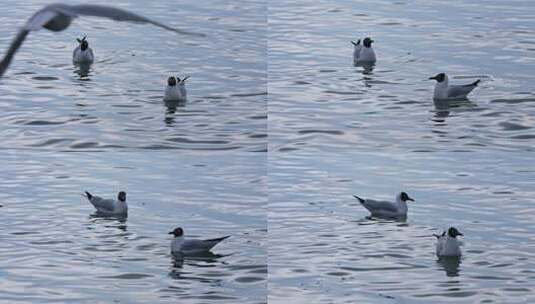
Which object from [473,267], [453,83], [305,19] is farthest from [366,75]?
[473,267]

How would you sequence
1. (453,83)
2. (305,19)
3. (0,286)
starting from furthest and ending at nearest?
1. (305,19)
2. (453,83)
3. (0,286)

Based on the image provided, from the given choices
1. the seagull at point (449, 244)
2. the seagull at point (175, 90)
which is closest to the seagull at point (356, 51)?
the seagull at point (175, 90)

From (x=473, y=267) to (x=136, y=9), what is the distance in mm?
13637

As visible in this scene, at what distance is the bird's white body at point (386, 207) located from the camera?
16.1 metres

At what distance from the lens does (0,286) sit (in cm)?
1400

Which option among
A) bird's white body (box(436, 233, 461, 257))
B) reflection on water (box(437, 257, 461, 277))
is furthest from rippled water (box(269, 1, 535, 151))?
reflection on water (box(437, 257, 461, 277))

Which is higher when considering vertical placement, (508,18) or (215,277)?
(508,18)

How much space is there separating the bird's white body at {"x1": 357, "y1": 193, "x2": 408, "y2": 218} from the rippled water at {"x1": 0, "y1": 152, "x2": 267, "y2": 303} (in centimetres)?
113

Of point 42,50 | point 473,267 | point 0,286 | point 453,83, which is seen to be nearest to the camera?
point 0,286

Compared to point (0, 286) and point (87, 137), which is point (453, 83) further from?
point (0, 286)

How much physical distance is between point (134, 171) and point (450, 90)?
16.3ft

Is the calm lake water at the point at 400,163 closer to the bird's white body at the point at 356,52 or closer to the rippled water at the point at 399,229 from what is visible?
the rippled water at the point at 399,229

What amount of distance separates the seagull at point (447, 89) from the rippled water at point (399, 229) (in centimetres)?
280

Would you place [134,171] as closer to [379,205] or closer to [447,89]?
[379,205]
